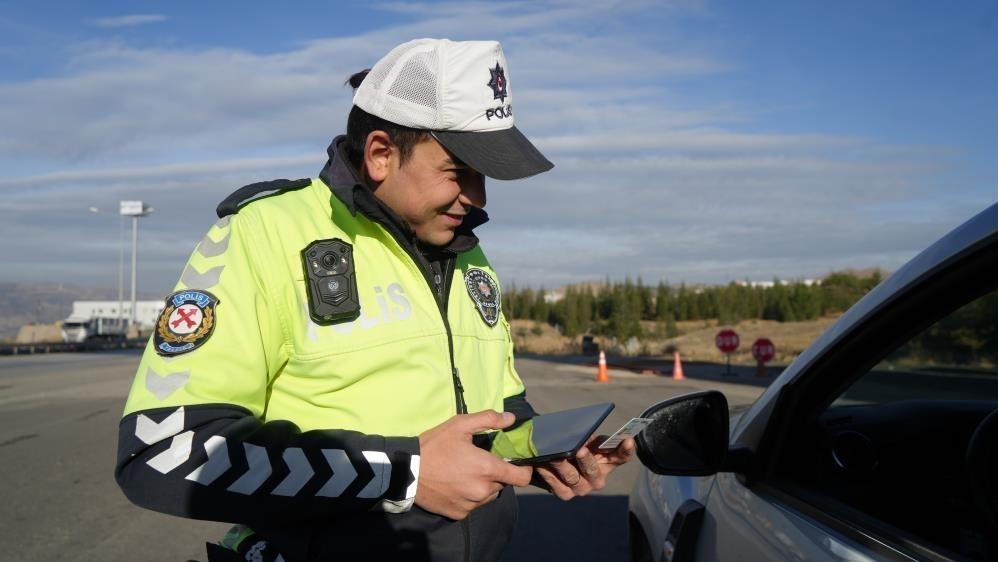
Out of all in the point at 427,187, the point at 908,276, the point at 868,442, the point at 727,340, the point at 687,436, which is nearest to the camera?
the point at 908,276

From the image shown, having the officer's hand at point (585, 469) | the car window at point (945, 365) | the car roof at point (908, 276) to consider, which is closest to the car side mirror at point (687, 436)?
the officer's hand at point (585, 469)

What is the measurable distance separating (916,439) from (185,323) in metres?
1.78

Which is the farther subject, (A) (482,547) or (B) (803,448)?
(B) (803,448)

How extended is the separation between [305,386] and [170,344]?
0.88 feet

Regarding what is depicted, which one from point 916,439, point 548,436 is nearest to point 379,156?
point 548,436

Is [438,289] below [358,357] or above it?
above

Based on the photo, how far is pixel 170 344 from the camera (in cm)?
154

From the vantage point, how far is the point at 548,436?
5.72 ft

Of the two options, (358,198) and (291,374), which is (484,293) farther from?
(291,374)

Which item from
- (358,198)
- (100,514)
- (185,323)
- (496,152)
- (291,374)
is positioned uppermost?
(496,152)

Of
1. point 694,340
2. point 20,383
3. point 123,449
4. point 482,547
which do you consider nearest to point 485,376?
point 482,547

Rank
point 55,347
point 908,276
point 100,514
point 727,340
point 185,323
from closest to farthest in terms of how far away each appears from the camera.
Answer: point 185,323
point 908,276
point 100,514
point 727,340
point 55,347

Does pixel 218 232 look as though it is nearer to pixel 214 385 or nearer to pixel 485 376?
pixel 214 385

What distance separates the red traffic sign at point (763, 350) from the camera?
19.2 meters
